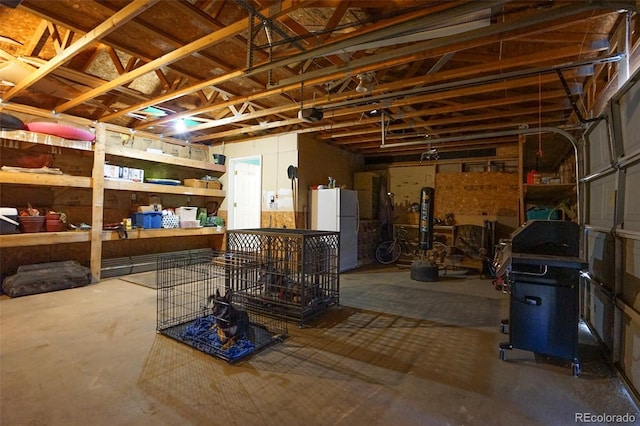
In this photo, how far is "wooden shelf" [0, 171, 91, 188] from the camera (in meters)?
4.21

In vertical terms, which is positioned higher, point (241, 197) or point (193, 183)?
point (193, 183)

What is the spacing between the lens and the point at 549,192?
5.11 meters

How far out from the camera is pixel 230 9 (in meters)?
2.81

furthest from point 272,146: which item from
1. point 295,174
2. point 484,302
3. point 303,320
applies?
point 484,302

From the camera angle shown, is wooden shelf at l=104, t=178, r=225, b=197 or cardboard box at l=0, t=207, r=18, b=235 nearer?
cardboard box at l=0, t=207, r=18, b=235

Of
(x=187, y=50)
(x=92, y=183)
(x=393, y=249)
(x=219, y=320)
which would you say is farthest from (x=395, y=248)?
(x=92, y=183)

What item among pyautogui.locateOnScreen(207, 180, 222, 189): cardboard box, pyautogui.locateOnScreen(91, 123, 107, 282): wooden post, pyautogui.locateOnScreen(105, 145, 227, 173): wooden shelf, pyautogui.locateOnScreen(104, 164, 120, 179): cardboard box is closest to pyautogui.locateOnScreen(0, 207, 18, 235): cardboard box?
pyautogui.locateOnScreen(91, 123, 107, 282): wooden post

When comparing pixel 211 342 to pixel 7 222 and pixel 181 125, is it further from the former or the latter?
pixel 181 125

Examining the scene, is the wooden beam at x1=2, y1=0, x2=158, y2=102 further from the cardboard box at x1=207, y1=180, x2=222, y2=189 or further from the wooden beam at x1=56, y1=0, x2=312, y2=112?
the cardboard box at x1=207, y1=180, x2=222, y2=189

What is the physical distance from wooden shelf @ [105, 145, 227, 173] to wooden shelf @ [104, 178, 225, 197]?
475 mm

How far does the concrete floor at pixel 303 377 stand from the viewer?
1870 millimetres

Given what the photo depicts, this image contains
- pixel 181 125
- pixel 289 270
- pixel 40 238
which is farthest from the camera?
pixel 181 125

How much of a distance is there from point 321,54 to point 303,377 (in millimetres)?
2594

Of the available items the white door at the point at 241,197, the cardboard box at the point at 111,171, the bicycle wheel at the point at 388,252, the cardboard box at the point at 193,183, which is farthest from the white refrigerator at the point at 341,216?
the cardboard box at the point at 111,171
